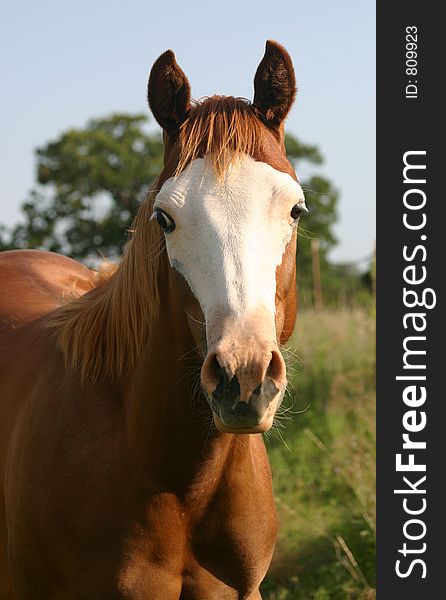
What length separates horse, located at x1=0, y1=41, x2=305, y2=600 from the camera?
7.71ft

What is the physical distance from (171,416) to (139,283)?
460 mm

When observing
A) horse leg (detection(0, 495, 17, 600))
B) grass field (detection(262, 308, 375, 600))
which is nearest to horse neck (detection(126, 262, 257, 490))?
grass field (detection(262, 308, 375, 600))

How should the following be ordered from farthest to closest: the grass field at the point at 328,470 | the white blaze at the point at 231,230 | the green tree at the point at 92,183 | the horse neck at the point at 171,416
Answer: the green tree at the point at 92,183
the grass field at the point at 328,470
the horse neck at the point at 171,416
the white blaze at the point at 231,230

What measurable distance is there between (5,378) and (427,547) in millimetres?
2188

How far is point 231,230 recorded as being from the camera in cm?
234

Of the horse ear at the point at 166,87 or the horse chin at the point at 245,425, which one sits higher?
the horse ear at the point at 166,87

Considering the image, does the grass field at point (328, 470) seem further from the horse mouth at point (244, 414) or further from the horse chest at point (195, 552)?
the horse mouth at point (244, 414)

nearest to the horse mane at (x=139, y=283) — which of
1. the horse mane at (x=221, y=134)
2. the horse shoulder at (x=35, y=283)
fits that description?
the horse mane at (x=221, y=134)

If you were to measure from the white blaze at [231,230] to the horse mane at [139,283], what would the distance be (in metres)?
0.06

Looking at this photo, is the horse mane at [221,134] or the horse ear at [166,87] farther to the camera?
the horse ear at [166,87]

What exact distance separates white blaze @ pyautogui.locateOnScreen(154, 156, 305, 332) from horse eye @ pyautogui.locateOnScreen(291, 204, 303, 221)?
3 centimetres

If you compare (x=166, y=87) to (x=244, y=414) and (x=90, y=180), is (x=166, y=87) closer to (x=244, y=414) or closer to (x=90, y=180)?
(x=244, y=414)

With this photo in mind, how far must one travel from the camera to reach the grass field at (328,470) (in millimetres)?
5488

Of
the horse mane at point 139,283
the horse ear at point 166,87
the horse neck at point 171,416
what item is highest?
the horse ear at point 166,87
